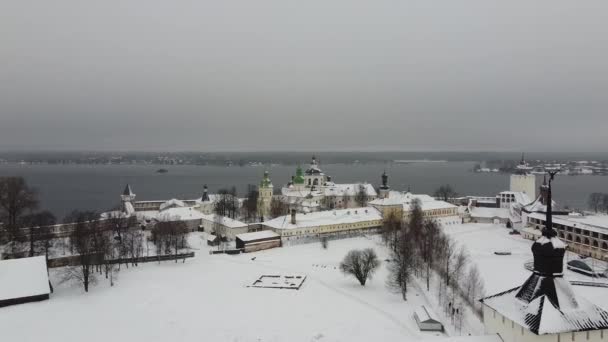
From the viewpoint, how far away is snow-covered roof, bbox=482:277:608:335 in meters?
9.82

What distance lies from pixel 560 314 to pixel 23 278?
25.2 m

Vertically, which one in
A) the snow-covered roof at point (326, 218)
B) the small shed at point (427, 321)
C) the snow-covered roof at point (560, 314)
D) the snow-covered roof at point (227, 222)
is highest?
the snow-covered roof at point (560, 314)

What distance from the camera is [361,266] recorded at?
26766 millimetres

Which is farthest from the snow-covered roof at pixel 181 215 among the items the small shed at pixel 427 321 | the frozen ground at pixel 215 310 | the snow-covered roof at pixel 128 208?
the small shed at pixel 427 321

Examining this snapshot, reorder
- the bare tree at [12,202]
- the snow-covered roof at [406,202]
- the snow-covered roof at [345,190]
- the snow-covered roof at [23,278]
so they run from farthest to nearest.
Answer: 1. the snow-covered roof at [345,190]
2. the snow-covered roof at [406,202]
3. the bare tree at [12,202]
4. the snow-covered roof at [23,278]

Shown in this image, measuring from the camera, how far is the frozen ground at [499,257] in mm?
24766

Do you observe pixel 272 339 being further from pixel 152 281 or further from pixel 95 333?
pixel 152 281

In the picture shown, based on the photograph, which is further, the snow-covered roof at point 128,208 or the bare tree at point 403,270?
the snow-covered roof at point 128,208

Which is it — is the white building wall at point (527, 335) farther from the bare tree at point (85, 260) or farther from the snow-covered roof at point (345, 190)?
the snow-covered roof at point (345, 190)

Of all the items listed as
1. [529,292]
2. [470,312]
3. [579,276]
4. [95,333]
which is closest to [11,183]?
[95,333]

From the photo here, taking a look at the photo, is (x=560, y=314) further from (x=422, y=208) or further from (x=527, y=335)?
(x=422, y=208)

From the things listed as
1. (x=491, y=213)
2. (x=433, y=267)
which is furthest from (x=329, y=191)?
(x=433, y=267)

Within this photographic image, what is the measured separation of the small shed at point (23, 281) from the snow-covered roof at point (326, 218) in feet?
63.9

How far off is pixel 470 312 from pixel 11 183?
34.7 m
